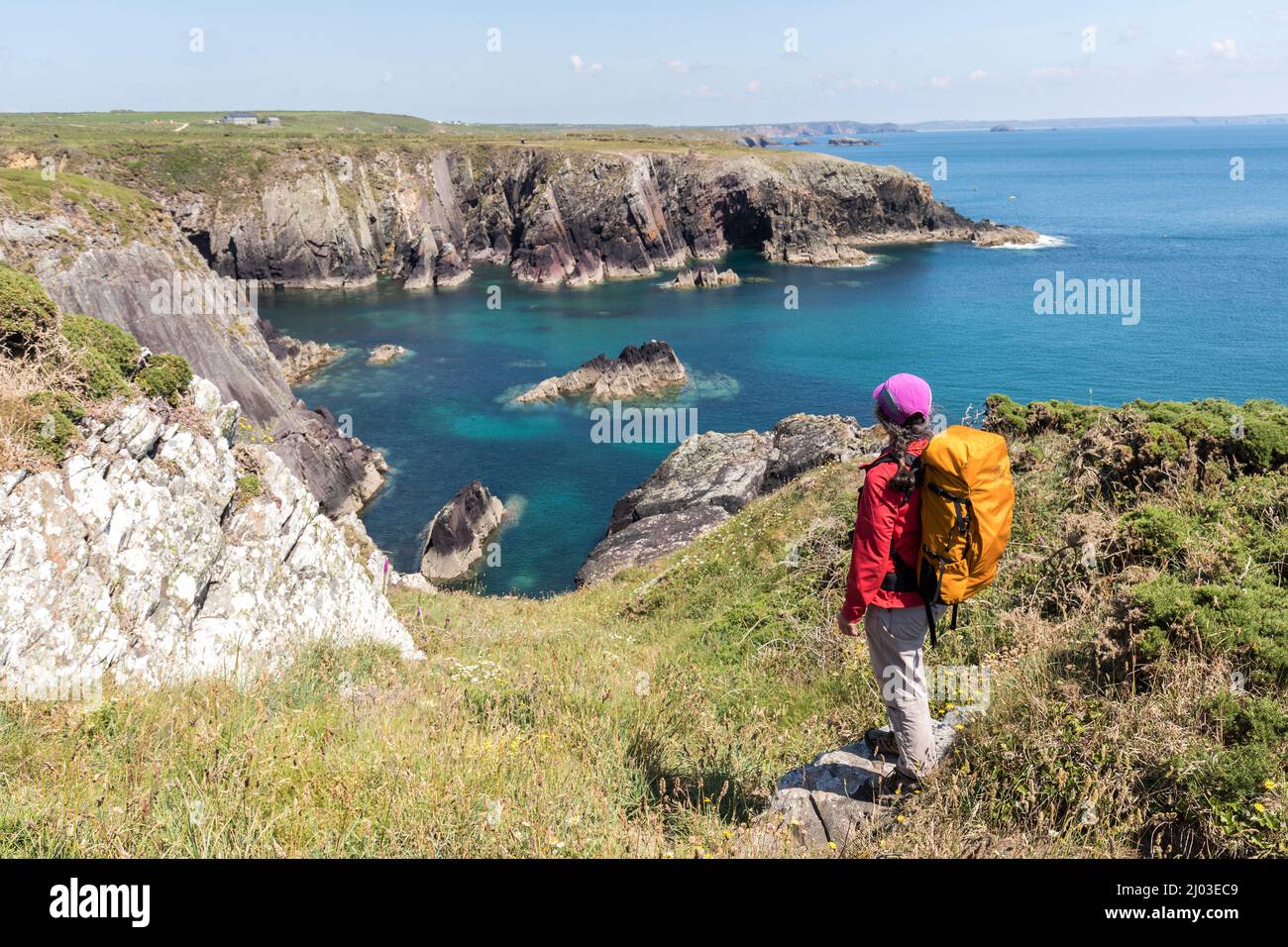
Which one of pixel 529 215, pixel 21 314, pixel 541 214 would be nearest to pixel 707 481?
pixel 21 314

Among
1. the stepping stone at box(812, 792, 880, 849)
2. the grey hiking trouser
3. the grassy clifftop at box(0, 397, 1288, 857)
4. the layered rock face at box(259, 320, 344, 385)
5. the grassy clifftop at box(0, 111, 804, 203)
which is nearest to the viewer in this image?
the grassy clifftop at box(0, 397, 1288, 857)

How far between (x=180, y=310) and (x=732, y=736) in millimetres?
37239

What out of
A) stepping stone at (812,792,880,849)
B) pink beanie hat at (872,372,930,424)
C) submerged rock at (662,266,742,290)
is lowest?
stepping stone at (812,792,880,849)

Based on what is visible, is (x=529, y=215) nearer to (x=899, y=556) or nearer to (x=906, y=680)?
(x=899, y=556)

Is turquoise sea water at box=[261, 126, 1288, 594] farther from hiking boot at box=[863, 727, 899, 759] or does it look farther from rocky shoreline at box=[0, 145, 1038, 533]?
hiking boot at box=[863, 727, 899, 759]

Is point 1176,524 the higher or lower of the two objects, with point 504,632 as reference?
higher

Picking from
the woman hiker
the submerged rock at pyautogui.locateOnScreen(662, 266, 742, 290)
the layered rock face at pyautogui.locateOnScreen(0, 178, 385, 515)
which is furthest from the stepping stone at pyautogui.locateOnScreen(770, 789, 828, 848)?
A: the submerged rock at pyautogui.locateOnScreen(662, 266, 742, 290)

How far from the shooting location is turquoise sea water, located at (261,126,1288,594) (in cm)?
4247

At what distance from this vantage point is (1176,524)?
28.5 ft

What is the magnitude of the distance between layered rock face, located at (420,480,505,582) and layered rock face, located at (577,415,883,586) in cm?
602
